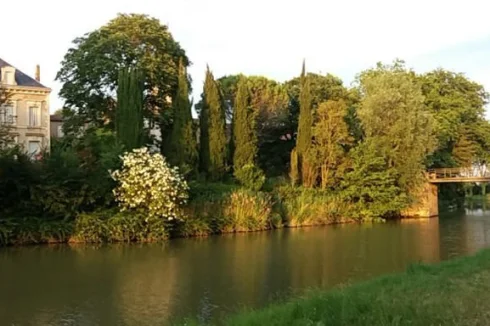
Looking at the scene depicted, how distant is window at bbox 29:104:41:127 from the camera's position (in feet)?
141

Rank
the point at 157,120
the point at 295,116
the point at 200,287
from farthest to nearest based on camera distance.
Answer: the point at 295,116 → the point at 157,120 → the point at 200,287

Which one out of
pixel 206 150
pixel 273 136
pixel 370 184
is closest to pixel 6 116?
pixel 206 150

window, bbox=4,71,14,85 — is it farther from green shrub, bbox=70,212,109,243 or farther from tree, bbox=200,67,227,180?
green shrub, bbox=70,212,109,243

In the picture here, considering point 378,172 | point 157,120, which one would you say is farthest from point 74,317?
point 378,172

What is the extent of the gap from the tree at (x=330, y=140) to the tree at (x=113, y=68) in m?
9.71

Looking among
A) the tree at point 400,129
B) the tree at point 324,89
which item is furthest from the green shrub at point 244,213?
the tree at point 324,89

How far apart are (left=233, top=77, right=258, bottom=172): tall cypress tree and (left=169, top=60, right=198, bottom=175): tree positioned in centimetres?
339

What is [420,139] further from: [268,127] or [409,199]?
[268,127]

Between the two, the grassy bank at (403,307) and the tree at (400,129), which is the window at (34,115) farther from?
the grassy bank at (403,307)

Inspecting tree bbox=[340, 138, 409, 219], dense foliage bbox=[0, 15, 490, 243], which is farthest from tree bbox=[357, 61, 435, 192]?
tree bbox=[340, 138, 409, 219]

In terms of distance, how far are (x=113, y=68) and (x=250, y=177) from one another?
407 inches

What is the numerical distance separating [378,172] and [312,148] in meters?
4.77

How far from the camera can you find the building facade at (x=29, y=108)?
41625 millimetres

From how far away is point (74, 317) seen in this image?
459 inches
